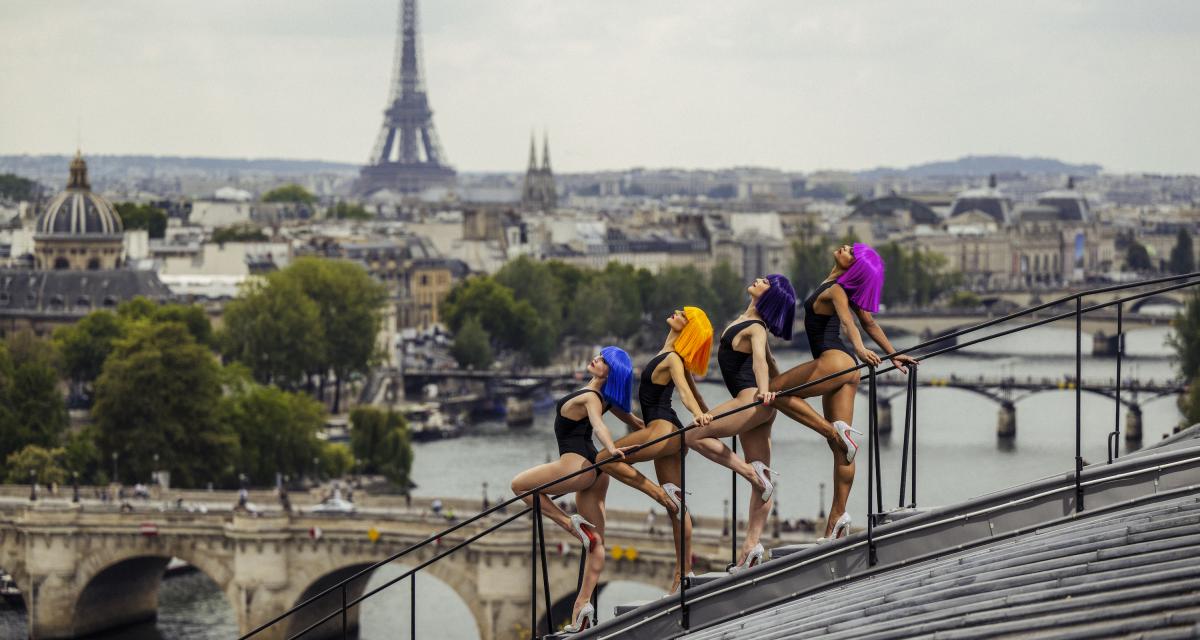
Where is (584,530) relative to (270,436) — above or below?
above

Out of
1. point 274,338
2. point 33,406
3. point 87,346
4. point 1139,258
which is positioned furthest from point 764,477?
point 1139,258

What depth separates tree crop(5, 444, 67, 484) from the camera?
46906mm

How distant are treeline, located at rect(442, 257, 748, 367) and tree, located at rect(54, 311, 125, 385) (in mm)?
16685

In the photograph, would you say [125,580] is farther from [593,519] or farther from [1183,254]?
[1183,254]

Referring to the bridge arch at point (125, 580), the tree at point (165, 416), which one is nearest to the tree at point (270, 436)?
the tree at point (165, 416)

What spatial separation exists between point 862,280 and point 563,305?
80944 mm

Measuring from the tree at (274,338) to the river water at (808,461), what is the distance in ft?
16.0

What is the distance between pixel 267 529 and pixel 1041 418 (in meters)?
35.8

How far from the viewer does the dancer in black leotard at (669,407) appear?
36.5 ft

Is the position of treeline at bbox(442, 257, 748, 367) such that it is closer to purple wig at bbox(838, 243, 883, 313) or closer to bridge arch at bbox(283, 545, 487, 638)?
bridge arch at bbox(283, 545, 487, 638)

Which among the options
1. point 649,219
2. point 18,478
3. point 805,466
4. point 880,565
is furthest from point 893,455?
point 649,219

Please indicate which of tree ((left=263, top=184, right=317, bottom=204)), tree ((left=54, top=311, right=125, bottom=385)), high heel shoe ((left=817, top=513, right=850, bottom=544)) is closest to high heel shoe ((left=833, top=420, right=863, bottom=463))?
high heel shoe ((left=817, top=513, right=850, bottom=544))

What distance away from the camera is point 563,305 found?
92438 millimetres

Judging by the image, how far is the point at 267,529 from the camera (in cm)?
3706
